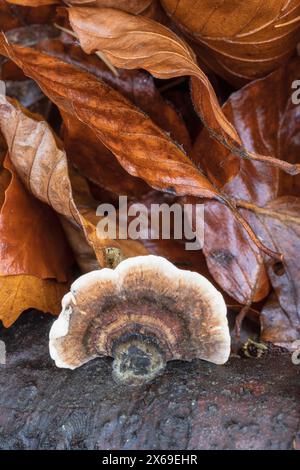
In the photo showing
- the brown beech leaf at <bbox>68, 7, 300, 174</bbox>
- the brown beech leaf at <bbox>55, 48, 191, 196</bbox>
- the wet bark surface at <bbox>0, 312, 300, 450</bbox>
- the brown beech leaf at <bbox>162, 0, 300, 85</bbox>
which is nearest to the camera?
the wet bark surface at <bbox>0, 312, 300, 450</bbox>

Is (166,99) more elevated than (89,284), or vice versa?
(166,99)

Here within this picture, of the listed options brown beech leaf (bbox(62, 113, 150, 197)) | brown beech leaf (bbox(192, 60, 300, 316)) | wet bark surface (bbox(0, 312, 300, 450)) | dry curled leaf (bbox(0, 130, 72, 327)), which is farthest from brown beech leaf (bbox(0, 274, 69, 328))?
brown beech leaf (bbox(192, 60, 300, 316))

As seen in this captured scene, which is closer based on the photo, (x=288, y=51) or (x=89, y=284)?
(x=89, y=284)

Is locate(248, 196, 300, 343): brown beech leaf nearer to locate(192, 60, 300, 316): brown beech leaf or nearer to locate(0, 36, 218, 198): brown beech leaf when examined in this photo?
locate(192, 60, 300, 316): brown beech leaf

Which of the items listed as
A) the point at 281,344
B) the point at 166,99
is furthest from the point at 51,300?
the point at 166,99

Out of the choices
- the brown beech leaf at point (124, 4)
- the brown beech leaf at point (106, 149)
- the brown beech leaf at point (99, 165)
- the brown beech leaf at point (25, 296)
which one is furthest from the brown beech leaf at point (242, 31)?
the brown beech leaf at point (25, 296)
